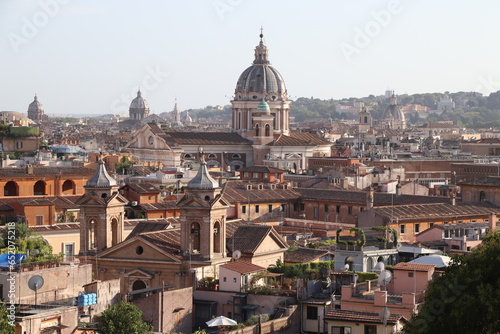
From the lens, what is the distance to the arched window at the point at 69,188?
44750 millimetres

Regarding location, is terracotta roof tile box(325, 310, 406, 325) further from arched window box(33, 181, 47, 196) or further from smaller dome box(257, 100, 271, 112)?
smaller dome box(257, 100, 271, 112)

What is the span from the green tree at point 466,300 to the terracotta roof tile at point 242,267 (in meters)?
6.57

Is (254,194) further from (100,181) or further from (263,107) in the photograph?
(263,107)

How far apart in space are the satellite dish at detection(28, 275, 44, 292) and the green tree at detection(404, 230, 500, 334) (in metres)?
7.74

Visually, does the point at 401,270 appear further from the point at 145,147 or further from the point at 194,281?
the point at 145,147

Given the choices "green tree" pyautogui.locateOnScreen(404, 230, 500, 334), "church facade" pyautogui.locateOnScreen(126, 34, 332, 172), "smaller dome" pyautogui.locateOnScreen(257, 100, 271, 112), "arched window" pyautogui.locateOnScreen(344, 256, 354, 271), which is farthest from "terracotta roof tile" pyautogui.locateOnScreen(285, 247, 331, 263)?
"smaller dome" pyautogui.locateOnScreen(257, 100, 271, 112)

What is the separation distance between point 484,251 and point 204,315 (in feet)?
23.2

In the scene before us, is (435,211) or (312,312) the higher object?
(435,211)

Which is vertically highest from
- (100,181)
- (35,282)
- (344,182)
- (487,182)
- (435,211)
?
(100,181)

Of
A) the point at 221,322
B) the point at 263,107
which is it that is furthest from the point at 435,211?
the point at 263,107

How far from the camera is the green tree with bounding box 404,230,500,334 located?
1897cm

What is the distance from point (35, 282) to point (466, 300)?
883 cm

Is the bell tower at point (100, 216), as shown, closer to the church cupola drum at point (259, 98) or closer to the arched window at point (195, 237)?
the arched window at point (195, 237)

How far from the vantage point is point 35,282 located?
24.5m
